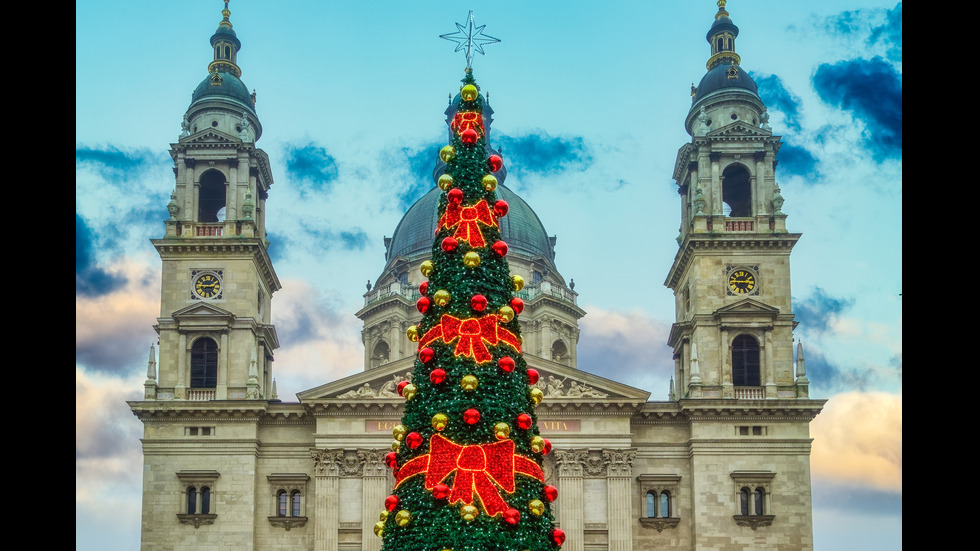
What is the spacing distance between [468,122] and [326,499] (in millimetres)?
33734

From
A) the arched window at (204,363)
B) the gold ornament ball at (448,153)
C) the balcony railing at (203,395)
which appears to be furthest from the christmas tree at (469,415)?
the arched window at (204,363)

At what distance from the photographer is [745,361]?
56.6m

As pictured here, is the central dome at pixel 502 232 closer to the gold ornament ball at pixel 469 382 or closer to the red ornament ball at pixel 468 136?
the red ornament ball at pixel 468 136

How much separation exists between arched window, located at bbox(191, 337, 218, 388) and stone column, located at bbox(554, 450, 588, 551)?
15984 millimetres

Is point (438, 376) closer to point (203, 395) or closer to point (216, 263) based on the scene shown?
point (203, 395)

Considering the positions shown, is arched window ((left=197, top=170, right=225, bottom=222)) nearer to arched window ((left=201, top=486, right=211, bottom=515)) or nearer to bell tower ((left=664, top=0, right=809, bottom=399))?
arched window ((left=201, top=486, right=211, bottom=515))

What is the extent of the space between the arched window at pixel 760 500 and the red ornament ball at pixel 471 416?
3660cm

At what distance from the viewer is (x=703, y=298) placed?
187ft

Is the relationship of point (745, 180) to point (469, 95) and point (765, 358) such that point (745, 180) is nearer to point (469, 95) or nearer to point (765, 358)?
point (765, 358)
